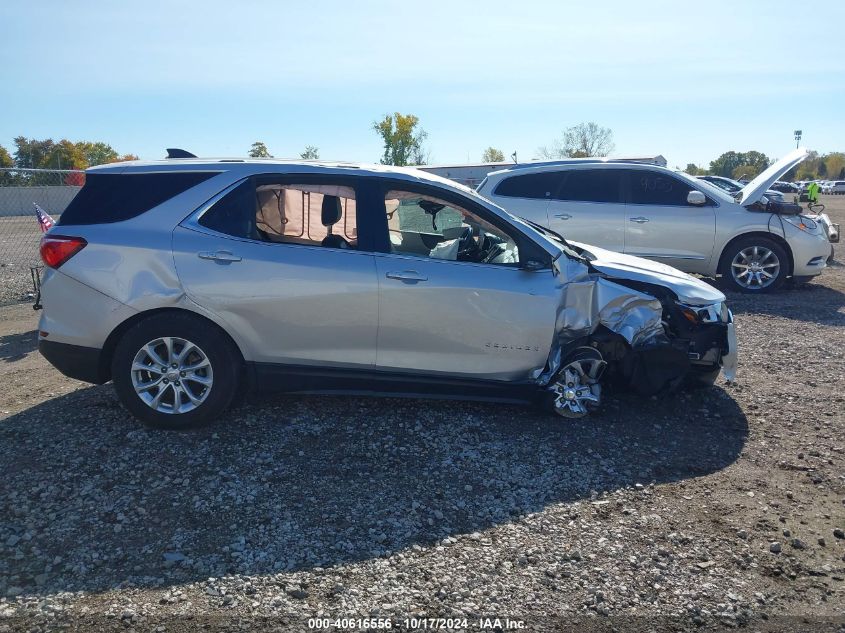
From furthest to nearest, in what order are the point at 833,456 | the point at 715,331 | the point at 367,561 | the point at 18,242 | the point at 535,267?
1. the point at 18,242
2. the point at 715,331
3. the point at 535,267
4. the point at 833,456
5. the point at 367,561

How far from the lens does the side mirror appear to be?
10.2 metres

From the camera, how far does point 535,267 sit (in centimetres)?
505

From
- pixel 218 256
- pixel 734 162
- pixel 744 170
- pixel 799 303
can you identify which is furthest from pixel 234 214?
pixel 734 162

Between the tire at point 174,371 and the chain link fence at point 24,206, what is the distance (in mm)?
6426

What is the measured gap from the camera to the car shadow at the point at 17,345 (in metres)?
7.02

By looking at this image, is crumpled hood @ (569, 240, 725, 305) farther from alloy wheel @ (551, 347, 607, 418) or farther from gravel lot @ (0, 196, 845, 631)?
gravel lot @ (0, 196, 845, 631)

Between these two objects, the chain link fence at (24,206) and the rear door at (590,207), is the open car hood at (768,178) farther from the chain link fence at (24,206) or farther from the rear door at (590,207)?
the chain link fence at (24,206)

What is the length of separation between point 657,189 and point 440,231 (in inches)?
233

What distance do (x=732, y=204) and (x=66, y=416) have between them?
9.28 m

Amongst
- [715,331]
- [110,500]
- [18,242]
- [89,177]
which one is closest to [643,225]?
[715,331]

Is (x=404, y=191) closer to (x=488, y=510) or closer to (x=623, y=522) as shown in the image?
(x=488, y=510)

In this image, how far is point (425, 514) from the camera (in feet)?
12.8

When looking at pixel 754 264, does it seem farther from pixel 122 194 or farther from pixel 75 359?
pixel 75 359

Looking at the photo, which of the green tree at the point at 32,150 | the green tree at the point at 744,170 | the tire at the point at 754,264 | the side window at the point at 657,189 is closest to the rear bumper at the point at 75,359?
the side window at the point at 657,189
